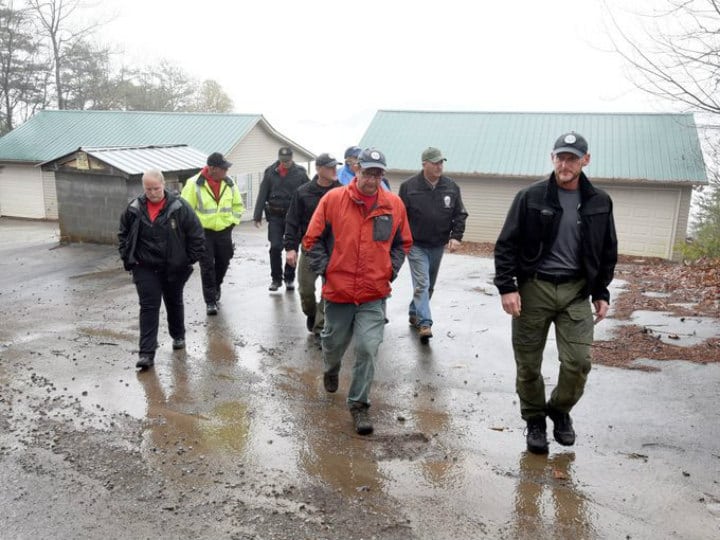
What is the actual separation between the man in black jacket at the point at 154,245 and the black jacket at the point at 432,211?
2234mm

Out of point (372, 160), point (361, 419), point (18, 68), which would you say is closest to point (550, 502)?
point (361, 419)

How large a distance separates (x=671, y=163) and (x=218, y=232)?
18829 mm

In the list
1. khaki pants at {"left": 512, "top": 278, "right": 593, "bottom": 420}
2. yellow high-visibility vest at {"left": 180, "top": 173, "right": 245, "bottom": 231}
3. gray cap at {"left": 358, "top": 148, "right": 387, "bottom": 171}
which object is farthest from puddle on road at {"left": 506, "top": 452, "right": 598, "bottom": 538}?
yellow high-visibility vest at {"left": 180, "top": 173, "right": 245, "bottom": 231}

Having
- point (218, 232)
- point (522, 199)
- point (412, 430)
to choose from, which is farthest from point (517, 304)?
point (218, 232)

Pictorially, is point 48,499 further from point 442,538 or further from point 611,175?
point 611,175

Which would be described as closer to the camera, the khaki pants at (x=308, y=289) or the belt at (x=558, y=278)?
the belt at (x=558, y=278)

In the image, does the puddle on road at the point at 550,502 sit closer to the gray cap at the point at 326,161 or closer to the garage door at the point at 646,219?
the gray cap at the point at 326,161

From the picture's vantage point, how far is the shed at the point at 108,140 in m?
27.0

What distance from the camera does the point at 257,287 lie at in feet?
32.1

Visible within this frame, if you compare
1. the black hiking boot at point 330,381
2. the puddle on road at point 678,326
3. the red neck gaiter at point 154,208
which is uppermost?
the red neck gaiter at point 154,208

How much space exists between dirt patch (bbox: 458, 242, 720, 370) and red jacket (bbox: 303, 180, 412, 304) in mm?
2779

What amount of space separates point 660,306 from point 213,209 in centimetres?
594

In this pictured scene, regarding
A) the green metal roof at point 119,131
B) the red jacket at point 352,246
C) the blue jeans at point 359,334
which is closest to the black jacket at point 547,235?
the red jacket at point 352,246

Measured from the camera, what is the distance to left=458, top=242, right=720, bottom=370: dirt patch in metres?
6.46
